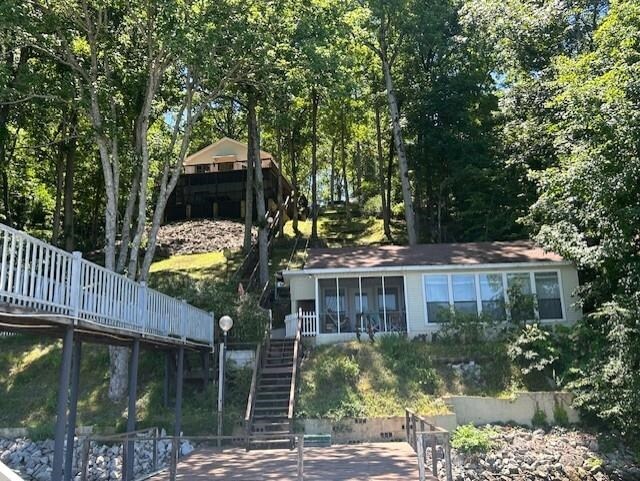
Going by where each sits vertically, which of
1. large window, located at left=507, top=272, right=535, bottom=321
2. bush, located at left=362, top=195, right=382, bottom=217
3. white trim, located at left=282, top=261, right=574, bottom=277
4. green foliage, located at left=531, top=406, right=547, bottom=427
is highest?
bush, located at left=362, top=195, right=382, bottom=217

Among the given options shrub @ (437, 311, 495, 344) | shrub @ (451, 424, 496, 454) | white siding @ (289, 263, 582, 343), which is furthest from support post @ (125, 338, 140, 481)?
shrub @ (437, 311, 495, 344)

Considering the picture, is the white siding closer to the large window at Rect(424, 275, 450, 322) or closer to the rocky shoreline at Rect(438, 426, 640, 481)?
the large window at Rect(424, 275, 450, 322)

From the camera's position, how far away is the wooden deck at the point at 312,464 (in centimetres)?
929

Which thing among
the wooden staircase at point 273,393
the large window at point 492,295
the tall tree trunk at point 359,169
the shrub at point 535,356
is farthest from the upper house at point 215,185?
the shrub at point 535,356

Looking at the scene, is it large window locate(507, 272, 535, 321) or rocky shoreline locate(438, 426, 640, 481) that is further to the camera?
large window locate(507, 272, 535, 321)

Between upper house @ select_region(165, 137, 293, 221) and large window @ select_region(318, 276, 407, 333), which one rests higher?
upper house @ select_region(165, 137, 293, 221)

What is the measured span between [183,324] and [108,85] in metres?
7.20

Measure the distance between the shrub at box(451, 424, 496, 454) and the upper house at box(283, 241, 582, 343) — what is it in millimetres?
5497

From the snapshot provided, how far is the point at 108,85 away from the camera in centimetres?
1570

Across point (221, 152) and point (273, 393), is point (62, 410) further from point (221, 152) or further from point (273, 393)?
point (221, 152)

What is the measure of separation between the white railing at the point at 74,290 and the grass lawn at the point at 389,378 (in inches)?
183

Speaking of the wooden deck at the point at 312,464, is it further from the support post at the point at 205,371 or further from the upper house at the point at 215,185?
the upper house at the point at 215,185

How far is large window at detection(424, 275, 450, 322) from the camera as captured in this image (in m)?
19.1

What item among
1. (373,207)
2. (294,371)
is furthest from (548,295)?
(373,207)
